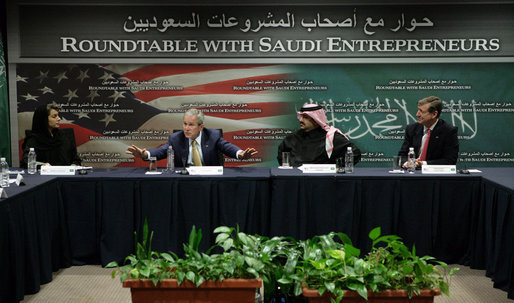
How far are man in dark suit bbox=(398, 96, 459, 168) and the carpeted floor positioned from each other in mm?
1133

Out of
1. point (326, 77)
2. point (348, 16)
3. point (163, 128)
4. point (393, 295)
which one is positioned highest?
point (348, 16)

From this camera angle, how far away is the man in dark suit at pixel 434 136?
477cm

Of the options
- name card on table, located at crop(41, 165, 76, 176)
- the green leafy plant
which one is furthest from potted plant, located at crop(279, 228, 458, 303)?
name card on table, located at crop(41, 165, 76, 176)

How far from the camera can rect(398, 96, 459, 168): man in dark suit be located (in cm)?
477

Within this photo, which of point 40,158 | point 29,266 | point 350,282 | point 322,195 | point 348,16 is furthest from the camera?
point 348,16

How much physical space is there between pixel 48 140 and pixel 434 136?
3619mm

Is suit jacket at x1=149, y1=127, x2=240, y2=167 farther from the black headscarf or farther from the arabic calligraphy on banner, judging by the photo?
the arabic calligraphy on banner

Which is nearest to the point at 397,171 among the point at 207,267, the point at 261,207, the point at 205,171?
the point at 261,207

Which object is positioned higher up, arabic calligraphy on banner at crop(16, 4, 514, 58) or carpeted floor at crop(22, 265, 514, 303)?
arabic calligraphy on banner at crop(16, 4, 514, 58)

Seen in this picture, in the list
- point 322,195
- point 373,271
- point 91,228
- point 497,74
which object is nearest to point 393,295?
point 373,271

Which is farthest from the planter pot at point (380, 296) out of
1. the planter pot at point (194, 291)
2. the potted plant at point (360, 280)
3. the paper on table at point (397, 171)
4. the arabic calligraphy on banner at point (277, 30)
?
the arabic calligraphy on banner at point (277, 30)

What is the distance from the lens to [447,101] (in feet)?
20.8

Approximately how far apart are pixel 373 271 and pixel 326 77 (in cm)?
461

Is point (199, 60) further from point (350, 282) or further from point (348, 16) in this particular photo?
point (350, 282)
